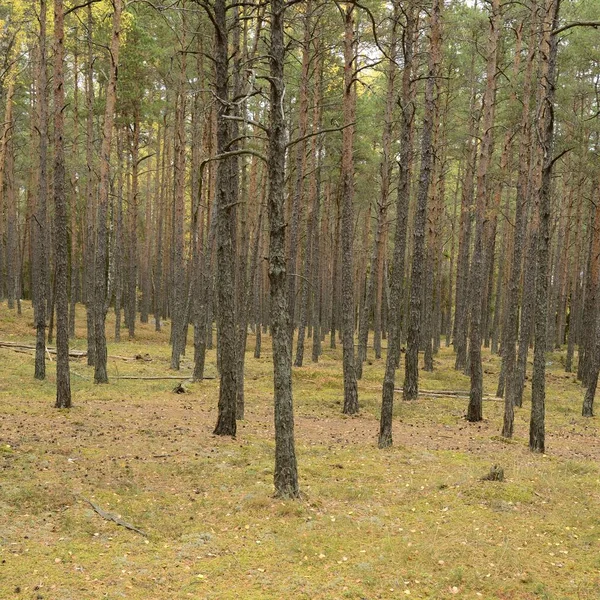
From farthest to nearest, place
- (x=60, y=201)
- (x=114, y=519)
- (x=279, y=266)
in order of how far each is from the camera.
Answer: (x=60, y=201) < (x=279, y=266) < (x=114, y=519)

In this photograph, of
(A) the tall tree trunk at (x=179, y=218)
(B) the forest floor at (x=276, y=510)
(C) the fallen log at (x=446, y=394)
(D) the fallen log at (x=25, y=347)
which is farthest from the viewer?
(D) the fallen log at (x=25, y=347)

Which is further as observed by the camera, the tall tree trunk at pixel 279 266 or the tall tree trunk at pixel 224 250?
the tall tree trunk at pixel 224 250

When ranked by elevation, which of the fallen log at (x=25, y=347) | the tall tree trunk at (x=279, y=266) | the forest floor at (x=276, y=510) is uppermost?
the tall tree trunk at (x=279, y=266)

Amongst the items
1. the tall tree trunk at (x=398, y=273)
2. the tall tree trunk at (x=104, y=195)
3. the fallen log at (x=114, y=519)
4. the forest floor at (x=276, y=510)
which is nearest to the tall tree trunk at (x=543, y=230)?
the forest floor at (x=276, y=510)

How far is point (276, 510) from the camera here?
730 centimetres

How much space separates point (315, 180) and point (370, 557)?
1849 cm

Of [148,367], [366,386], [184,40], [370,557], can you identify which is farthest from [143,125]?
[370,557]

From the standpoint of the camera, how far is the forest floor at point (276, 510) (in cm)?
554

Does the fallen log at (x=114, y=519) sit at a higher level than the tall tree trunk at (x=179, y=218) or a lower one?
lower

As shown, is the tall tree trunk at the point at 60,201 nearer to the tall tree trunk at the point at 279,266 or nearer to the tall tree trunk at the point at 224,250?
the tall tree trunk at the point at 224,250

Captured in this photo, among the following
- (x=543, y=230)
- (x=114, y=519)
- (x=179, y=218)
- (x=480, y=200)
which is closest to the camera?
(x=114, y=519)

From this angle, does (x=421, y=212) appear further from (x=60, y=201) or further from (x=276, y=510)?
(x=276, y=510)

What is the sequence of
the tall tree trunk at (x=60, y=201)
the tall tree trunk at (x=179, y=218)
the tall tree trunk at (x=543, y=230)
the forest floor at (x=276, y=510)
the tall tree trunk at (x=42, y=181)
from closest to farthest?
the forest floor at (x=276, y=510)
the tall tree trunk at (x=543, y=230)
the tall tree trunk at (x=60, y=201)
the tall tree trunk at (x=42, y=181)
the tall tree trunk at (x=179, y=218)

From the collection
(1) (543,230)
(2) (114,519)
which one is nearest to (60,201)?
(2) (114,519)
